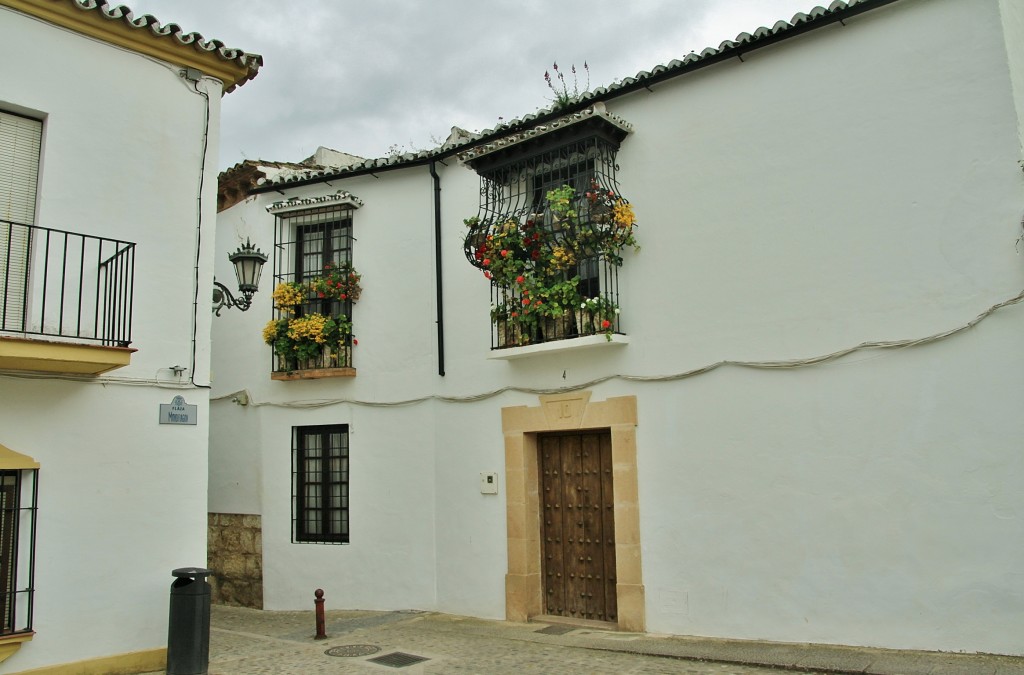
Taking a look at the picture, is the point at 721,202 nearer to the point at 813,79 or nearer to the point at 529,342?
the point at 813,79

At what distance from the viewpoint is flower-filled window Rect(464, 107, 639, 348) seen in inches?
315

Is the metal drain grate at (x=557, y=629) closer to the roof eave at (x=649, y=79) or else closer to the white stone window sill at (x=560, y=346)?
the white stone window sill at (x=560, y=346)

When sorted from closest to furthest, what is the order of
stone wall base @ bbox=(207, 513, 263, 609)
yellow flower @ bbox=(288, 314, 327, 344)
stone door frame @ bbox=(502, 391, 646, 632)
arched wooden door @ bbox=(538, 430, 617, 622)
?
stone door frame @ bbox=(502, 391, 646, 632), arched wooden door @ bbox=(538, 430, 617, 622), yellow flower @ bbox=(288, 314, 327, 344), stone wall base @ bbox=(207, 513, 263, 609)

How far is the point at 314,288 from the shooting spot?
10.2 metres

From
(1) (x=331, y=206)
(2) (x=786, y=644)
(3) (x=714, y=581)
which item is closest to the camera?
(2) (x=786, y=644)

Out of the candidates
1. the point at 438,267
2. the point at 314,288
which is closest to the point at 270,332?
the point at 314,288

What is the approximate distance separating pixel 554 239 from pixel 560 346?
113 cm

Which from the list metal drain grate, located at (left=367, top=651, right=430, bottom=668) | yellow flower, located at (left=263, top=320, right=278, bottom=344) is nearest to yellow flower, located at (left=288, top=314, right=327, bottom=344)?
yellow flower, located at (left=263, top=320, right=278, bottom=344)

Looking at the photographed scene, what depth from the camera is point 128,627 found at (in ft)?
21.1

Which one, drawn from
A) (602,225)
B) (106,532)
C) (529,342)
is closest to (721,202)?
(602,225)

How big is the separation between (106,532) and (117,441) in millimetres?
719

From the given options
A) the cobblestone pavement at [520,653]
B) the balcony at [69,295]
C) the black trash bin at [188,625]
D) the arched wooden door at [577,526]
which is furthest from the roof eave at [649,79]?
the black trash bin at [188,625]

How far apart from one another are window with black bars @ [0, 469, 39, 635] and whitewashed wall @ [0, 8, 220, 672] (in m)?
0.08

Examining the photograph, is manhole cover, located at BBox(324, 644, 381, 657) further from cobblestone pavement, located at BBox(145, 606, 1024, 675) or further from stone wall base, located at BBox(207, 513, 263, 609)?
stone wall base, located at BBox(207, 513, 263, 609)
